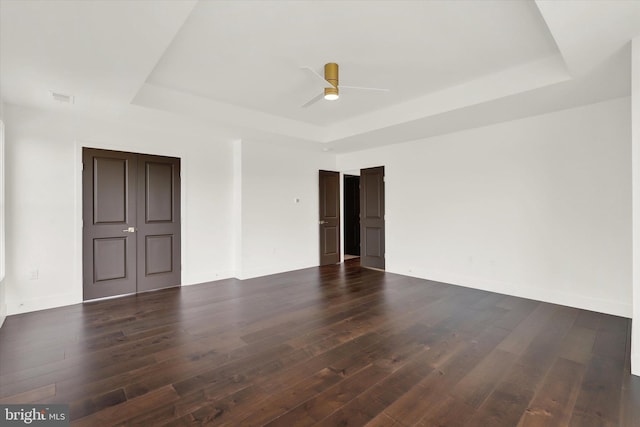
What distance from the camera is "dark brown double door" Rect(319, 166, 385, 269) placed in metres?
6.36

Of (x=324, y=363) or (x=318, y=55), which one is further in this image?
(x=318, y=55)

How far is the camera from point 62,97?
3473 mm

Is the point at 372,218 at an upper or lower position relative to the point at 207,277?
upper

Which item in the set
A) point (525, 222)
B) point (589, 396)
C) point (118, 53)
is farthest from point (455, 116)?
point (118, 53)

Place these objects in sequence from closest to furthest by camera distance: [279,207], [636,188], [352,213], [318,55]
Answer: [636,188], [318,55], [279,207], [352,213]

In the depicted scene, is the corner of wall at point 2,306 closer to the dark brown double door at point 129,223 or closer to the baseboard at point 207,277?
the dark brown double door at point 129,223

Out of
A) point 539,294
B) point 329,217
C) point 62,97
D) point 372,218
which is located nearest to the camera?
point 62,97

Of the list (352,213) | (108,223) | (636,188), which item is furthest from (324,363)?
(352,213)

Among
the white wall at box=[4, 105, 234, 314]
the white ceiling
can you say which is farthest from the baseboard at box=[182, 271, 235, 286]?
the white ceiling

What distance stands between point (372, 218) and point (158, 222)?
13.4ft

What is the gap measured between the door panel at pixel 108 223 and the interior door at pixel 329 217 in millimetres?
3689

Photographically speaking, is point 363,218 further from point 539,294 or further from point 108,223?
point 108,223

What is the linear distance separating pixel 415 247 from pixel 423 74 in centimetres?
318

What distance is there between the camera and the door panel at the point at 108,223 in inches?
167
